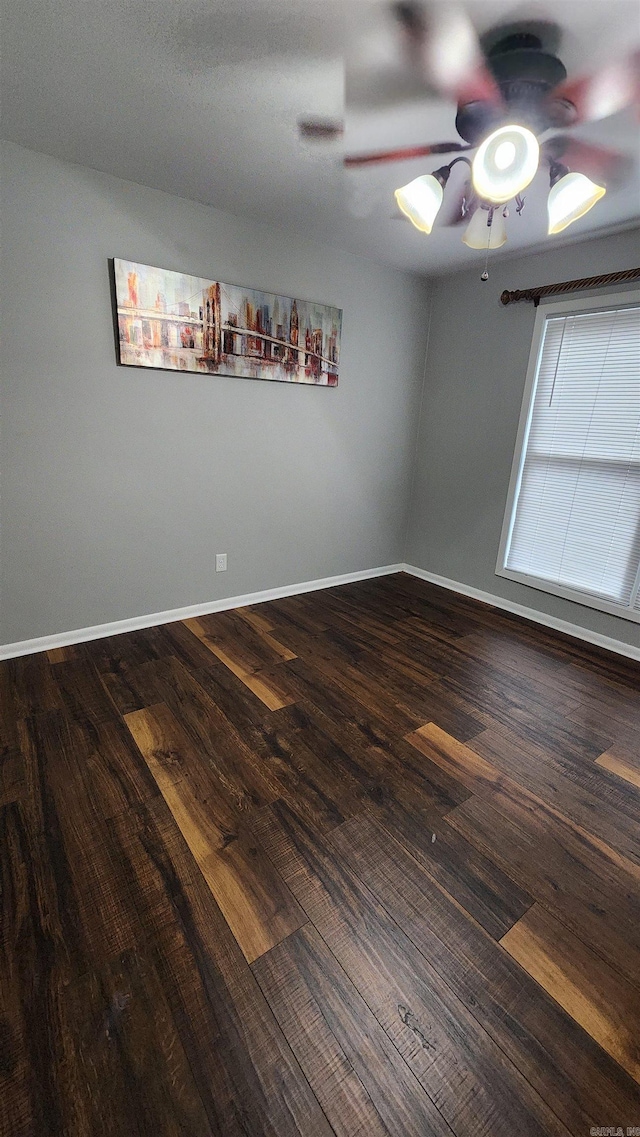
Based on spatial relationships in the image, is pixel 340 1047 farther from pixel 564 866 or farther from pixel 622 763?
pixel 622 763

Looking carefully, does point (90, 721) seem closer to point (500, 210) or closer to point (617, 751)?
point (617, 751)

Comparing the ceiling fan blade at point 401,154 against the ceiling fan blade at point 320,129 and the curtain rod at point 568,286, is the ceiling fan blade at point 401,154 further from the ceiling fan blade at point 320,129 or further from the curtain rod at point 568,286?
the curtain rod at point 568,286

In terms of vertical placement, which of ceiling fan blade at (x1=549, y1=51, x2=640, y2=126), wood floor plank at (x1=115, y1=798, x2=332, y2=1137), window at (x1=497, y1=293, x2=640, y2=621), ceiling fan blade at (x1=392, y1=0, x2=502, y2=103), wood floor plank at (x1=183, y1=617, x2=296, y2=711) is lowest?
wood floor plank at (x1=115, y1=798, x2=332, y2=1137)

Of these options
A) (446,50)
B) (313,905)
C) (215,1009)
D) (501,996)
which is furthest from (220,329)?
(501,996)

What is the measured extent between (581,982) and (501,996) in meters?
0.21

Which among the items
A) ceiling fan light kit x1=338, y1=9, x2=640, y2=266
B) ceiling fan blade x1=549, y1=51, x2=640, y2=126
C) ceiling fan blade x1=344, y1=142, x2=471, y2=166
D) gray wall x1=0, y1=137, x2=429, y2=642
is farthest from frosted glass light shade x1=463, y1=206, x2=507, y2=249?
gray wall x1=0, y1=137, x2=429, y2=642

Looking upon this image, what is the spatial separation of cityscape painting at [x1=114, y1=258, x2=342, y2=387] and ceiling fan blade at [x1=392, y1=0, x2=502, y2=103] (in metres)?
1.43

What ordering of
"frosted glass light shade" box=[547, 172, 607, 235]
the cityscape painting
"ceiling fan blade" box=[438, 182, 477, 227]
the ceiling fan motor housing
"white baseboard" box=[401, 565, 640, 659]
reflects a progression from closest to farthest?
the ceiling fan motor housing → "frosted glass light shade" box=[547, 172, 607, 235] → "ceiling fan blade" box=[438, 182, 477, 227] → the cityscape painting → "white baseboard" box=[401, 565, 640, 659]

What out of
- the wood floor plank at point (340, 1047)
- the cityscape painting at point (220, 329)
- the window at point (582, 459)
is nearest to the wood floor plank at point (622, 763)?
the window at point (582, 459)

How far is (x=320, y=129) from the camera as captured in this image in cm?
167

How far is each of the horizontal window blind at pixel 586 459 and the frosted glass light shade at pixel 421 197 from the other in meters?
1.67

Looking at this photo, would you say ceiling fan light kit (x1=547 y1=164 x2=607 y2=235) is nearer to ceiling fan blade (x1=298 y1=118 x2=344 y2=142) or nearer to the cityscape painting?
ceiling fan blade (x1=298 y1=118 x2=344 y2=142)

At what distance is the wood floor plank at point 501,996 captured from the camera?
0.88 m

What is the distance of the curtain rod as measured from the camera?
244cm
